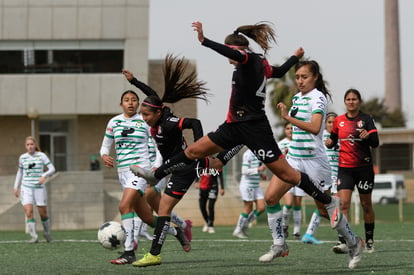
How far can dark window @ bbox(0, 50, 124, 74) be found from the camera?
4544cm

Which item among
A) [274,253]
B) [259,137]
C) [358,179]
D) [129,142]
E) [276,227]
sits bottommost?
[274,253]

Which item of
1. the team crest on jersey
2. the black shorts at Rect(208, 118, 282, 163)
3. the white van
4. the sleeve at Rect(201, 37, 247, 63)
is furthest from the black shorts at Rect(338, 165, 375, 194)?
the white van

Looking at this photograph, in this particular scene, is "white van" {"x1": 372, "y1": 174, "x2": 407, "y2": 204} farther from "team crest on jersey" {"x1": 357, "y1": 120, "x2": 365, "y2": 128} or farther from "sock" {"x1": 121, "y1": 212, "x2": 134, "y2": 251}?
"sock" {"x1": 121, "y1": 212, "x2": 134, "y2": 251}

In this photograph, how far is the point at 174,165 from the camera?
9500 mm

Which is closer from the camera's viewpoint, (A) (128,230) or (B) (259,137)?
(B) (259,137)

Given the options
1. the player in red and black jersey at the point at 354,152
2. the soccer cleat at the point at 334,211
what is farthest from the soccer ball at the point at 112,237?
the player in red and black jersey at the point at 354,152

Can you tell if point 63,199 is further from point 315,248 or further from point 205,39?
point 205,39

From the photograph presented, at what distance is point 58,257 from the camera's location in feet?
40.5

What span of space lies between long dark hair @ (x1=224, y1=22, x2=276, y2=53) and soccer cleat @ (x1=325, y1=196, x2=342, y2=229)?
1775 millimetres

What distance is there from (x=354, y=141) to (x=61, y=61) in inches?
1373

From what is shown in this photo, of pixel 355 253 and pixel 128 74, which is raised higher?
pixel 128 74

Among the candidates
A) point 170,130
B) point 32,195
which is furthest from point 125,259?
point 32,195

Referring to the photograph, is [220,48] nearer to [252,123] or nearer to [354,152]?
[252,123]

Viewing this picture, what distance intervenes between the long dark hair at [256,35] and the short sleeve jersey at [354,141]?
3.47 meters
